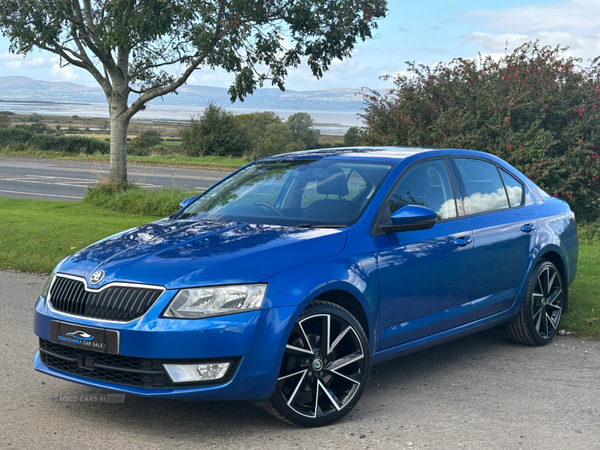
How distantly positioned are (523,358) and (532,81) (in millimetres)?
8701

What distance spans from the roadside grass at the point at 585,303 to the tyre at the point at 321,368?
3040 millimetres

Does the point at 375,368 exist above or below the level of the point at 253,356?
below

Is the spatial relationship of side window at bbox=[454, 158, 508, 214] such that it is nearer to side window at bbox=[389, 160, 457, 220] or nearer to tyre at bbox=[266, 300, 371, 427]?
side window at bbox=[389, 160, 457, 220]

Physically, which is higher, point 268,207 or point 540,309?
point 268,207

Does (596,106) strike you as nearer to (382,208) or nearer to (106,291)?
(382,208)

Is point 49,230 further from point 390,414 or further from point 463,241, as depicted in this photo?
point 390,414

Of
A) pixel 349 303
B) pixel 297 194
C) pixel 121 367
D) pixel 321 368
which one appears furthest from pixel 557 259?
pixel 121 367

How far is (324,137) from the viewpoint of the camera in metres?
99.1

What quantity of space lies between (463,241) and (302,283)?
67.1 inches

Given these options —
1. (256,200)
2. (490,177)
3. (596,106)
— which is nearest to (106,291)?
(256,200)

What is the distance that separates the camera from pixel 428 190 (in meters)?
5.49

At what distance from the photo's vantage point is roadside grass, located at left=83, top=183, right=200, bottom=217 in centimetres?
1564

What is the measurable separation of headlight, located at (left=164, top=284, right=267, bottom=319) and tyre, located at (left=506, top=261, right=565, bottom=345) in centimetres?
297

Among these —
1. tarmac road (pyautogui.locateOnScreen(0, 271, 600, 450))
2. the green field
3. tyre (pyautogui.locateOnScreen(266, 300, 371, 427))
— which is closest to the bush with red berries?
the green field
